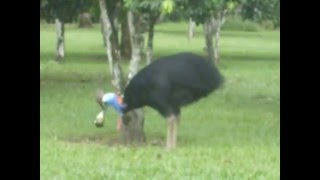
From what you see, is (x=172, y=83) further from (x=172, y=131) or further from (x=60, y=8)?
(x=60, y=8)

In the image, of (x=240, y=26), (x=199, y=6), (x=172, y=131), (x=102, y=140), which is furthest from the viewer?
(x=240, y=26)

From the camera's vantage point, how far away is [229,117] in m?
15.8

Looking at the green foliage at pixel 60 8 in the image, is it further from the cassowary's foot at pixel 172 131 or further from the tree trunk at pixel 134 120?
the cassowary's foot at pixel 172 131

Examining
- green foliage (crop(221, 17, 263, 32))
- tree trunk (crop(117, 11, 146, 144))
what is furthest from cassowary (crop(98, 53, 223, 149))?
green foliage (crop(221, 17, 263, 32))

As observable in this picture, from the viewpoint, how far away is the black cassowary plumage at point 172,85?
1196 centimetres

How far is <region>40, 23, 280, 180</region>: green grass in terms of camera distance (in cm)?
863

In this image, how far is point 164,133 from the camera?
13844 mm

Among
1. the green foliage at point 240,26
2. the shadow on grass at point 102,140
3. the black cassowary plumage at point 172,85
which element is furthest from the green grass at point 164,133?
the green foliage at point 240,26

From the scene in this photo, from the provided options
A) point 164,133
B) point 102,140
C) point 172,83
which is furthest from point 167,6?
point 164,133

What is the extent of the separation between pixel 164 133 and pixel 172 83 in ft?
5.92

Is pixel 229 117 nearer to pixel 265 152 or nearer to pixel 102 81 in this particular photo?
pixel 265 152

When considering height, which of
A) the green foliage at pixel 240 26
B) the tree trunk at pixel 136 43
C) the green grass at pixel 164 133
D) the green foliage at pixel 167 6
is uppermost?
the green foliage at pixel 167 6
